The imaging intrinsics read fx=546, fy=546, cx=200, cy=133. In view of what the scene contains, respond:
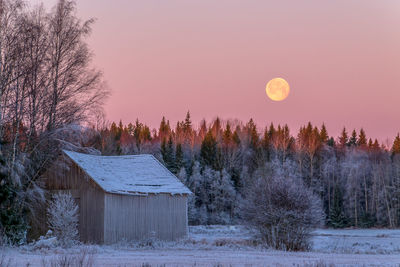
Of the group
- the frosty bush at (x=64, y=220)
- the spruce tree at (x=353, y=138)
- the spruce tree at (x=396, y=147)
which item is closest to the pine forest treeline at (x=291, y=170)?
the spruce tree at (x=396, y=147)

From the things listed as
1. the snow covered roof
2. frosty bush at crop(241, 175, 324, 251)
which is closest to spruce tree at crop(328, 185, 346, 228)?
the snow covered roof

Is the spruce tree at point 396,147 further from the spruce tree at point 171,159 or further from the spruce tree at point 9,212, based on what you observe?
the spruce tree at point 9,212

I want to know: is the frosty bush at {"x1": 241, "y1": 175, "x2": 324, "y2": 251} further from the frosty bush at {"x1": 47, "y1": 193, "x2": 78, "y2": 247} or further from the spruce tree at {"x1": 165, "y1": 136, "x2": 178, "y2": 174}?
the spruce tree at {"x1": 165, "y1": 136, "x2": 178, "y2": 174}

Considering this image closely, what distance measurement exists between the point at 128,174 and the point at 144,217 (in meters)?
3.02

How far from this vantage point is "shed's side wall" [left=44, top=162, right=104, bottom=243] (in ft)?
92.1

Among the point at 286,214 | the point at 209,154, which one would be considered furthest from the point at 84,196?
the point at 209,154

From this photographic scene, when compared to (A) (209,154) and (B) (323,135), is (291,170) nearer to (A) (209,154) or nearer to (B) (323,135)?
(A) (209,154)

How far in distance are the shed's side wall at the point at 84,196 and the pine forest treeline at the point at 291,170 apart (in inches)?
1096

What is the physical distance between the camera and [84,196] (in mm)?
28797

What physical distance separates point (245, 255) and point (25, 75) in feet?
44.1

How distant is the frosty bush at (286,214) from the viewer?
24828 mm

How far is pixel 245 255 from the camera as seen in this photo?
65.8ft

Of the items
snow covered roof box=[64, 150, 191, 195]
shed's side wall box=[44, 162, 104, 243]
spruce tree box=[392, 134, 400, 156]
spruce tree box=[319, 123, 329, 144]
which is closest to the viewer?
shed's side wall box=[44, 162, 104, 243]

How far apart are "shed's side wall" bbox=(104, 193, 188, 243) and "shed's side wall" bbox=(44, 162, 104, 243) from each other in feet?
1.42
